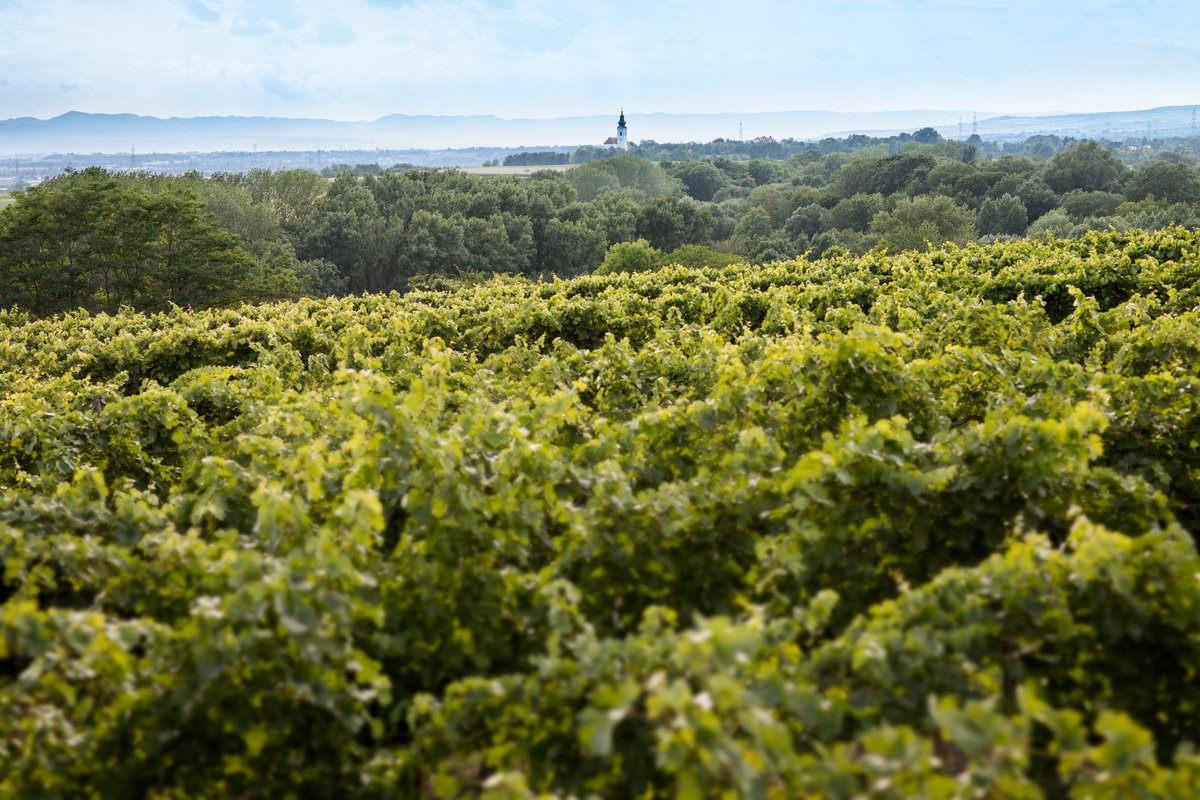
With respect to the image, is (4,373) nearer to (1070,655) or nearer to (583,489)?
(583,489)

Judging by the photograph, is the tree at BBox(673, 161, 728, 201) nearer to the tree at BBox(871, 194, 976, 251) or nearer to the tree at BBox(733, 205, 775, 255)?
the tree at BBox(733, 205, 775, 255)

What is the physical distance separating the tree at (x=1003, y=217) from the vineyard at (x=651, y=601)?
79197 mm

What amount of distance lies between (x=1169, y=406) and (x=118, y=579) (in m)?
7.43

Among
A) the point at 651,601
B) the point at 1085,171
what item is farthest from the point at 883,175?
the point at 651,601

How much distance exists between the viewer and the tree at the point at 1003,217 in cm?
7762

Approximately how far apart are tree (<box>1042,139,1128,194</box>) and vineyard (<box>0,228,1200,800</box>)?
95531mm

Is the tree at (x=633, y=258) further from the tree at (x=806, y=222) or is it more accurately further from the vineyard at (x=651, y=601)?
the vineyard at (x=651, y=601)

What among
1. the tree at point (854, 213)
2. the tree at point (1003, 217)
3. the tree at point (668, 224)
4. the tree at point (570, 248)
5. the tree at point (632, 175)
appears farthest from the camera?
the tree at point (632, 175)

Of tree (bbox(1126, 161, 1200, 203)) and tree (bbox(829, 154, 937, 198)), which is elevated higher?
tree (bbox(829, 154, 937, 198))

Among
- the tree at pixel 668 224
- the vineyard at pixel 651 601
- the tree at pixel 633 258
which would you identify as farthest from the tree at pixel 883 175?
the vineyard at pixel 651 601

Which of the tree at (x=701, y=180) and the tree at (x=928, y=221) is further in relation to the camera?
the tree at (x=701, y=180)

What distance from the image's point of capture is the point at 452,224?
226 ft

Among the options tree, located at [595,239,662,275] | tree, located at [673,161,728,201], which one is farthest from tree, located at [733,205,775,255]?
tree, located at [673,161,728,201]

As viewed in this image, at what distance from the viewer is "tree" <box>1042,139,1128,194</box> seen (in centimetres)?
8806
